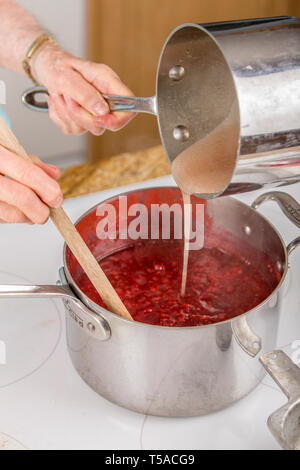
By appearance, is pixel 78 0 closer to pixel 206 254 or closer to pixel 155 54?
pixel 155 54

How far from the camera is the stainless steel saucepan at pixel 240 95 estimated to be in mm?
741

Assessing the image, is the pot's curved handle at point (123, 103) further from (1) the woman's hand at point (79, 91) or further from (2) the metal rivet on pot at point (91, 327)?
(2) the metal rivet on pot at point (91, 327)

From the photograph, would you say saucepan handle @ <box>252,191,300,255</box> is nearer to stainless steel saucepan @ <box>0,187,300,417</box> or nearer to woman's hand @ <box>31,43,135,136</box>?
stainless steel saucepan @ <box>0,187,300,417</box>

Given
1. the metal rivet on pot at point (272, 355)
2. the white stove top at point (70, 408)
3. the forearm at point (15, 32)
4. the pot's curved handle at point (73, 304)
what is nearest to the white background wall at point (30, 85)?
the forearm at point (15, 32)

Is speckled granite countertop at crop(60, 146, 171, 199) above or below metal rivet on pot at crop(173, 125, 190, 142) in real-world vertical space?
above

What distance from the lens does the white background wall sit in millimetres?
2273

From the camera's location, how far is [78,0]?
7.61 ft

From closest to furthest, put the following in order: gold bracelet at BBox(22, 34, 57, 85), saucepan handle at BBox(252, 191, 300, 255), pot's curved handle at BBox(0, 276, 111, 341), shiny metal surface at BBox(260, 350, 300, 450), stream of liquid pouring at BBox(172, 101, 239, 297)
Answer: shiny metal surface at BBox(260, 350, 300, 450), pot's curved handle at BBox(0, 276, 111, 341), stream of liquid pouring at BBox(172, 101, 239, 297), saucepan handle at BBox(252, 191, 300, 255), gold bracelet at BBox(22, 34, 57, 85)

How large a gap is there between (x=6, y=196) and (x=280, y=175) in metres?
0.39

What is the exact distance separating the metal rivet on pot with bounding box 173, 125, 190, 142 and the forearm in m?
0.46

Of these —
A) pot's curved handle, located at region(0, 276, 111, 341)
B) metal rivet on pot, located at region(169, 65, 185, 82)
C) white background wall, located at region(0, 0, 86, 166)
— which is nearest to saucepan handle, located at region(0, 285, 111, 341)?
pot's curved handle, located at region(0, 276, 111, 341)

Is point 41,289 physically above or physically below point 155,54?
below

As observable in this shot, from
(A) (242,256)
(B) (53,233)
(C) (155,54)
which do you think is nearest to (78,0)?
(C) (155,54)

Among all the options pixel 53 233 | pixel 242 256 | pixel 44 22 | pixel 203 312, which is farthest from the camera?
pixel 44 22
